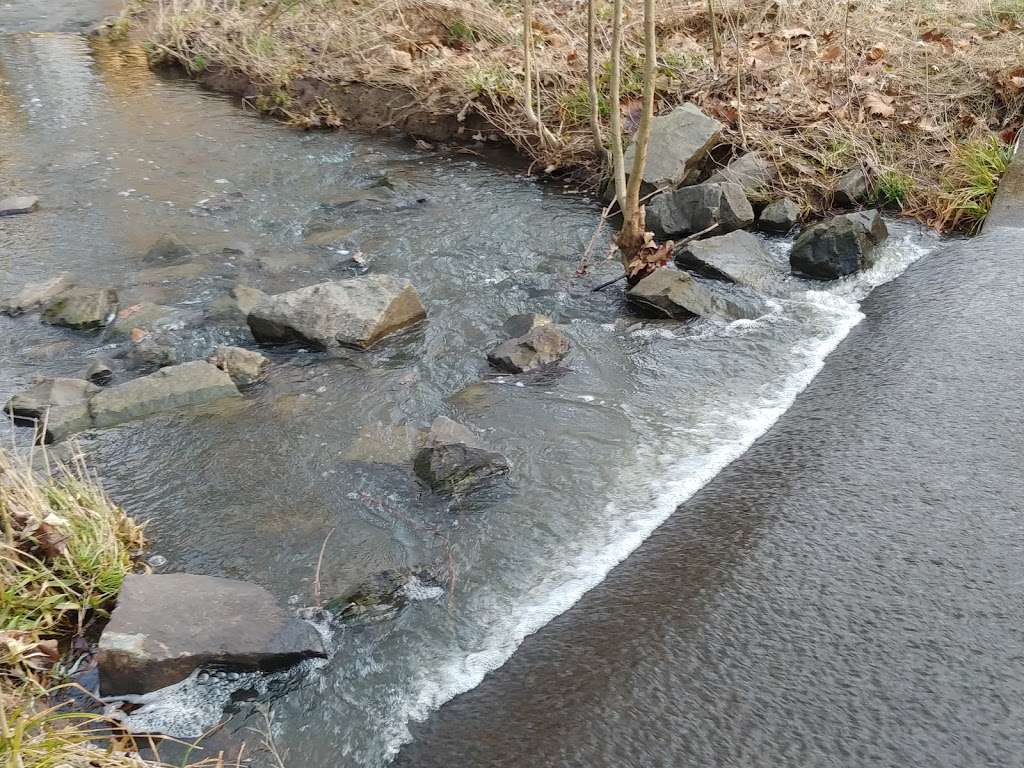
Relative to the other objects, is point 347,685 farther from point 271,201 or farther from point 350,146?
point 350,146

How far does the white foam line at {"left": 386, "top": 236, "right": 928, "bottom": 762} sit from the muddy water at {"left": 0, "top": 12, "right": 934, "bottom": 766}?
1 cm

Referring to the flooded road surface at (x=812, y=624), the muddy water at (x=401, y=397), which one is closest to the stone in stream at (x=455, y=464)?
the muddy water at (x=401, y=397)

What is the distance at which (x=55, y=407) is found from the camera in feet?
14.5

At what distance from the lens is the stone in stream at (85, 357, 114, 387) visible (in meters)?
4.86

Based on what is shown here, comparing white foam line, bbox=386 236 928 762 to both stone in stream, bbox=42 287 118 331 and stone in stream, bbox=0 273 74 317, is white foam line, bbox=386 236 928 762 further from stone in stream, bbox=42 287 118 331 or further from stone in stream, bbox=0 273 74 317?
stone in stream, bbox=0 273 74 317

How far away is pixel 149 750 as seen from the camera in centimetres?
259

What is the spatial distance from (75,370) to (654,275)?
3.62 meters

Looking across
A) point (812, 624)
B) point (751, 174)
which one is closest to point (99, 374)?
point (812, 624)

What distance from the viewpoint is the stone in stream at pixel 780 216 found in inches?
267

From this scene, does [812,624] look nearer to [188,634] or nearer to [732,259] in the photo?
[188,634]

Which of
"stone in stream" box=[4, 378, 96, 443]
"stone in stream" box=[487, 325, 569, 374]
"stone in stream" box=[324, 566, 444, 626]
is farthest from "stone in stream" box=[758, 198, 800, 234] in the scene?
"stone in stream" box=[4, 378, 96, 443]

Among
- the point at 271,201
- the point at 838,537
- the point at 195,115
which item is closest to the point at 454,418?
the point at 838,537

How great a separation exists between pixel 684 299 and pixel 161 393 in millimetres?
3143

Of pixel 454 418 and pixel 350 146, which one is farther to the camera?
pixel 350 146
